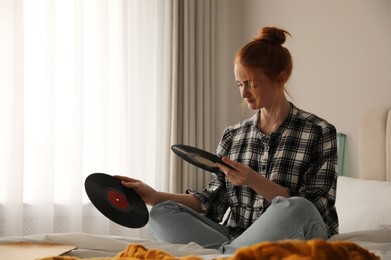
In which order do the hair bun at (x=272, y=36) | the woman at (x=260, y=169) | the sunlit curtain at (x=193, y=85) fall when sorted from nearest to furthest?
1. the woman at (x=260, y=169)
2. the hair bun at (x=272, y=36)
3. the sunlit curtain at (x=193, y=85)

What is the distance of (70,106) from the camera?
355 centimetres

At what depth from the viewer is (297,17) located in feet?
11.7

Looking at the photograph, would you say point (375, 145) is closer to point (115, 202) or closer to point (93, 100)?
point (115, 202)

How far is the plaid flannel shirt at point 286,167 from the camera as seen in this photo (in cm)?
210

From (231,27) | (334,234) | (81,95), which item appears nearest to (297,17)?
(231,27)

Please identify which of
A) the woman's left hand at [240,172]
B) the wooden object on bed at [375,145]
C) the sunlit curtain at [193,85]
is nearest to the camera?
the woman's left hand at [240,172]

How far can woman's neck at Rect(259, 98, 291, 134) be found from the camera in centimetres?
230

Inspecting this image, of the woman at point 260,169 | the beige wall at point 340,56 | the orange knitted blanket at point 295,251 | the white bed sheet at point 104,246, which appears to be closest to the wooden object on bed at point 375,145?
the beige wall at point 340,56

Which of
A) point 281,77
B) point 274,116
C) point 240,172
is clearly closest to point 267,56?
point 281,77

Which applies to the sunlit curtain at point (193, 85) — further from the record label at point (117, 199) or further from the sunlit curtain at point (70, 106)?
the record label at point (117, 199)

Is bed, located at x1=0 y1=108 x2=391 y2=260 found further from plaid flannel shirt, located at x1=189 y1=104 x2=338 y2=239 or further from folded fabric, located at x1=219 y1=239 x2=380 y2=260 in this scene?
folded fabric, located at x1=219 y1=239 x2=380 y2=260

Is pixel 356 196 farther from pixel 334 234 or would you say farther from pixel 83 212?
pixel 83 212

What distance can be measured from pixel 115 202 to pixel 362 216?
1.02 m

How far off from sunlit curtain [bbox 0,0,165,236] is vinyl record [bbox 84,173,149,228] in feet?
4.62
